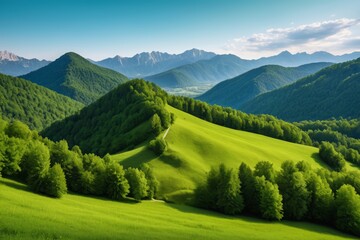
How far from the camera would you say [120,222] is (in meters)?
49.0

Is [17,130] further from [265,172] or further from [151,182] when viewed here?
[265,172]

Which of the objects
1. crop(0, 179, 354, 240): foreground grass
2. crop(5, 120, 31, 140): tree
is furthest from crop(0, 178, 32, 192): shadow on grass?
crop(5, 120, 31, 140): tree

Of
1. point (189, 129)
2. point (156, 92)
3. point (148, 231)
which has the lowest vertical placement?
point (148, 231)

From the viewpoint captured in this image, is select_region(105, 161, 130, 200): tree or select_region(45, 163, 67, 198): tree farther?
select_region(105, 161, 130, 200): tree

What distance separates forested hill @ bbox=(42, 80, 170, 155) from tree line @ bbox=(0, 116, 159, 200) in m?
40.4

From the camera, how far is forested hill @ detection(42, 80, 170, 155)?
125 m

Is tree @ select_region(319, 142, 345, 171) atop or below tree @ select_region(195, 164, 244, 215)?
atop

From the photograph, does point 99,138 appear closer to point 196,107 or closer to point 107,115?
point 107,115

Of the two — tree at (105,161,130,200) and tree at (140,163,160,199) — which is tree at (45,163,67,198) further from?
tree at (140,163,160,199)

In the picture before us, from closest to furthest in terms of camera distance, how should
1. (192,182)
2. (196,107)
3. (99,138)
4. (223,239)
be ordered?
(223,239) < (192,182) < (99,138) < (196,107)

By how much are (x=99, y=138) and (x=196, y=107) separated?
65234mm

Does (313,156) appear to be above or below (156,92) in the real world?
below

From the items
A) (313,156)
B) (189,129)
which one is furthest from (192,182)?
(313,156)

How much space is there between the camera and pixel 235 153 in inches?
4478
